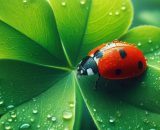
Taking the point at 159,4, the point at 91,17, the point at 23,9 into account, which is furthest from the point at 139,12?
the point at 23,9

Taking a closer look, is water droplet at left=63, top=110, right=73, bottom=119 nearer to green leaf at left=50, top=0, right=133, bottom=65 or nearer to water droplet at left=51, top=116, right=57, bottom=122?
water droplet at left=51, top=116, right=57, bottom=122

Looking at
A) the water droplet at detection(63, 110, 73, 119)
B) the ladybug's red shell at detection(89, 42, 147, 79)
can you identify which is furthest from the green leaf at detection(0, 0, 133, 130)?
the ladybug's red shell at detection(89, 42, 147, 79)

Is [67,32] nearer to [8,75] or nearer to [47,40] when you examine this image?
[47,40]

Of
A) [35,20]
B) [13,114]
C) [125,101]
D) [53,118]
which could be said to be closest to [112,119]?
[125,101]

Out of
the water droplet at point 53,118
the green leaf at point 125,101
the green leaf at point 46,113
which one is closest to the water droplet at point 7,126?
the green leaf at point 46,113

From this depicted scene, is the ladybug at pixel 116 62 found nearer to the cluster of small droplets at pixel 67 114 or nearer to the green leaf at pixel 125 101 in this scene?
the green leaf at pixel 125 101

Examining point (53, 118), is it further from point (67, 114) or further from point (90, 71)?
point (90, 71)
